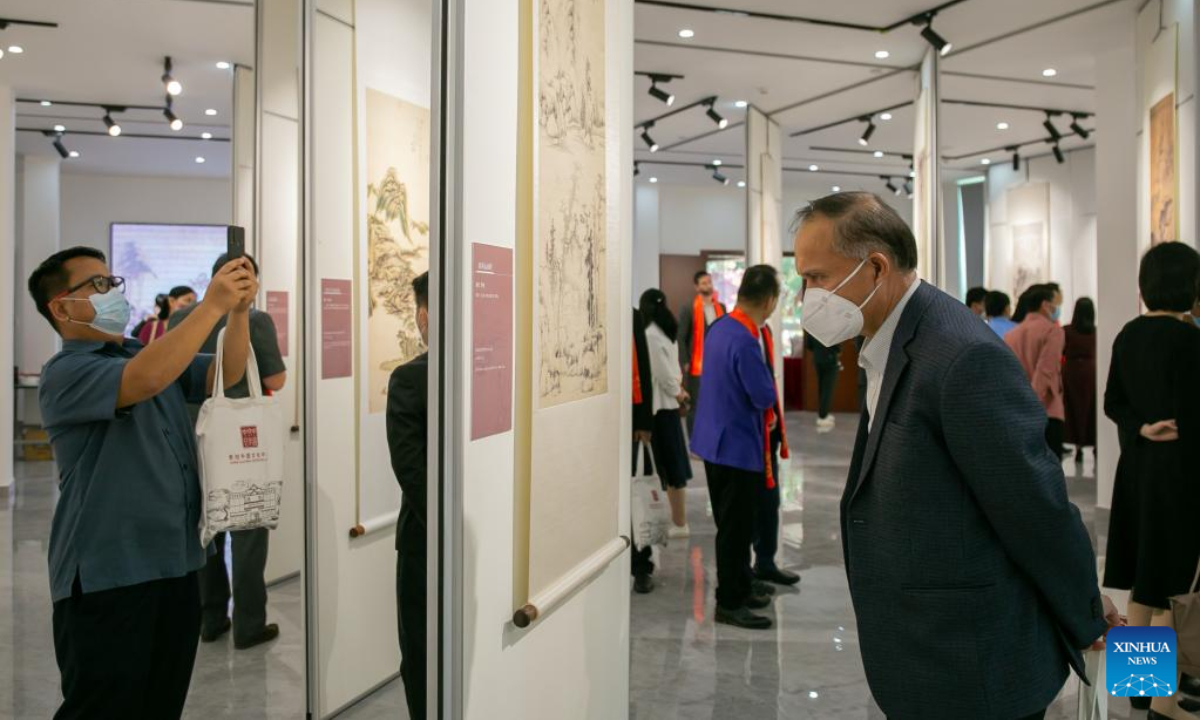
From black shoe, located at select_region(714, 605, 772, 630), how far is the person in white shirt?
132cm

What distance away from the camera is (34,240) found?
1064cm

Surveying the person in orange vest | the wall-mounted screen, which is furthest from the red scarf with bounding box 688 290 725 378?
the wall-mounted screen

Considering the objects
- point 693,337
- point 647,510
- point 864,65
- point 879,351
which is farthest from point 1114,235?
point 879,351

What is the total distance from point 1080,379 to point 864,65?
3942 mm

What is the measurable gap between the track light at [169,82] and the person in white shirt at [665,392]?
5259mm

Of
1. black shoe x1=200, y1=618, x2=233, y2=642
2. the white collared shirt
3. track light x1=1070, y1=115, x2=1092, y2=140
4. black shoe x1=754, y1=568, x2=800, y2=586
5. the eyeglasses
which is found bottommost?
black shoe x1=754, y1=568, x2=800, y2=586

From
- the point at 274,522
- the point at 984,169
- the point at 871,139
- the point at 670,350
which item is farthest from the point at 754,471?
the point at 984,169

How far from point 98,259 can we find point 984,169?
15.7m

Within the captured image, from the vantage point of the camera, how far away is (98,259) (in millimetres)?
2506

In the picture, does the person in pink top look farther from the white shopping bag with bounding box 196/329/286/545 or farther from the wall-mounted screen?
the wall-mounted screen

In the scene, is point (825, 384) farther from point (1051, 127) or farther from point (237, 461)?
point (237, 461)

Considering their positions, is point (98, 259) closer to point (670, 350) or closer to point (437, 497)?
point (437, 497)

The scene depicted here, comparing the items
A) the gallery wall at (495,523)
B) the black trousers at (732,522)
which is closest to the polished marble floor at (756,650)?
the black trousers at (732,522)

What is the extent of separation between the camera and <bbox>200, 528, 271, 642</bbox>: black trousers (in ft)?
12.2
